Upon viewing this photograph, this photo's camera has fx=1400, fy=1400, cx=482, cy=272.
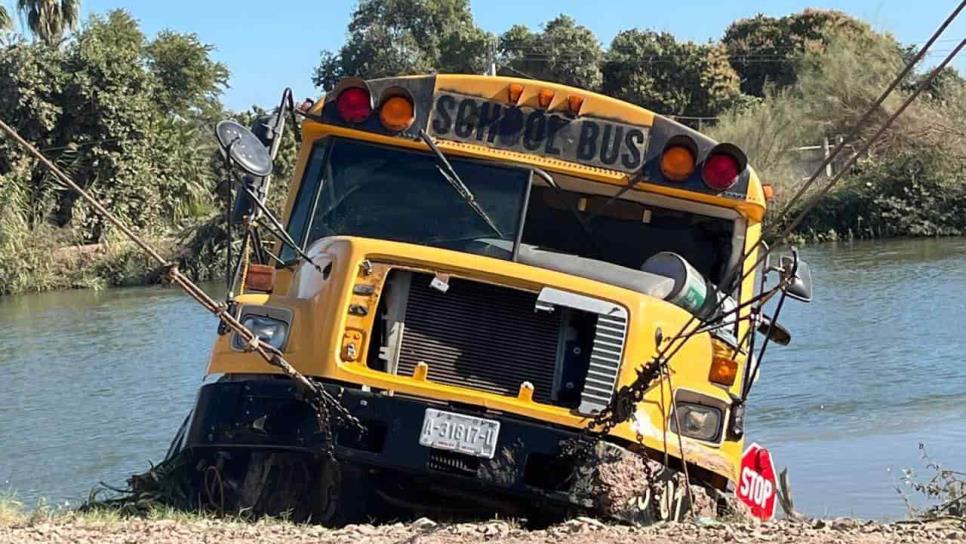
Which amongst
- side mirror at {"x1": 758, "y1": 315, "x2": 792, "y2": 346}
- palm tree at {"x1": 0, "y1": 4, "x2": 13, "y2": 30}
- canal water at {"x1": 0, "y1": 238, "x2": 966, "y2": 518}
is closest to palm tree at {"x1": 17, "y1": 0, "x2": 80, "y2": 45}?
palm tree at {"x1": 0, "y1": 4, "x2": 13, "y2": 30}

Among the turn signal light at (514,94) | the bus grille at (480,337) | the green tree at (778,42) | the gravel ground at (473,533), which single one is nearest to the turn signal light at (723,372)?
the bus grille at (480,337)

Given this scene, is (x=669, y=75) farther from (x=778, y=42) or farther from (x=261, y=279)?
(x=261, y=279)

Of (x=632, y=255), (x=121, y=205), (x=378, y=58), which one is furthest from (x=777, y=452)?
(x=378, y=58)

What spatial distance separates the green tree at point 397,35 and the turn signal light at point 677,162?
165 feet

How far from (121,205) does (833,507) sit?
30.6 meters

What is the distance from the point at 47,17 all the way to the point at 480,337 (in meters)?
46.1

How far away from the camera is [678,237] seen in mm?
8031

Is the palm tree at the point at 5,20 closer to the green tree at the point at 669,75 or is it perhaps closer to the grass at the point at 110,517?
the green tree at the point at 669,75

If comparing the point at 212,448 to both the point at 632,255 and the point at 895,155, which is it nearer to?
the point at 632,255

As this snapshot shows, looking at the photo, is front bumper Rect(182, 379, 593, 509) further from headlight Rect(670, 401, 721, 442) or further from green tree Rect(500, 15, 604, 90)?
green tree Rect(500, 15, 604, 90)

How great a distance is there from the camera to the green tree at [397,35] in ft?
190

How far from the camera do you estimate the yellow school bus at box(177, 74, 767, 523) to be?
6250mm

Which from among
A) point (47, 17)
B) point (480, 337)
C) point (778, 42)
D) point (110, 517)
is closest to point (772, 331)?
point (480, 337)

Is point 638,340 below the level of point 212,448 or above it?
above
